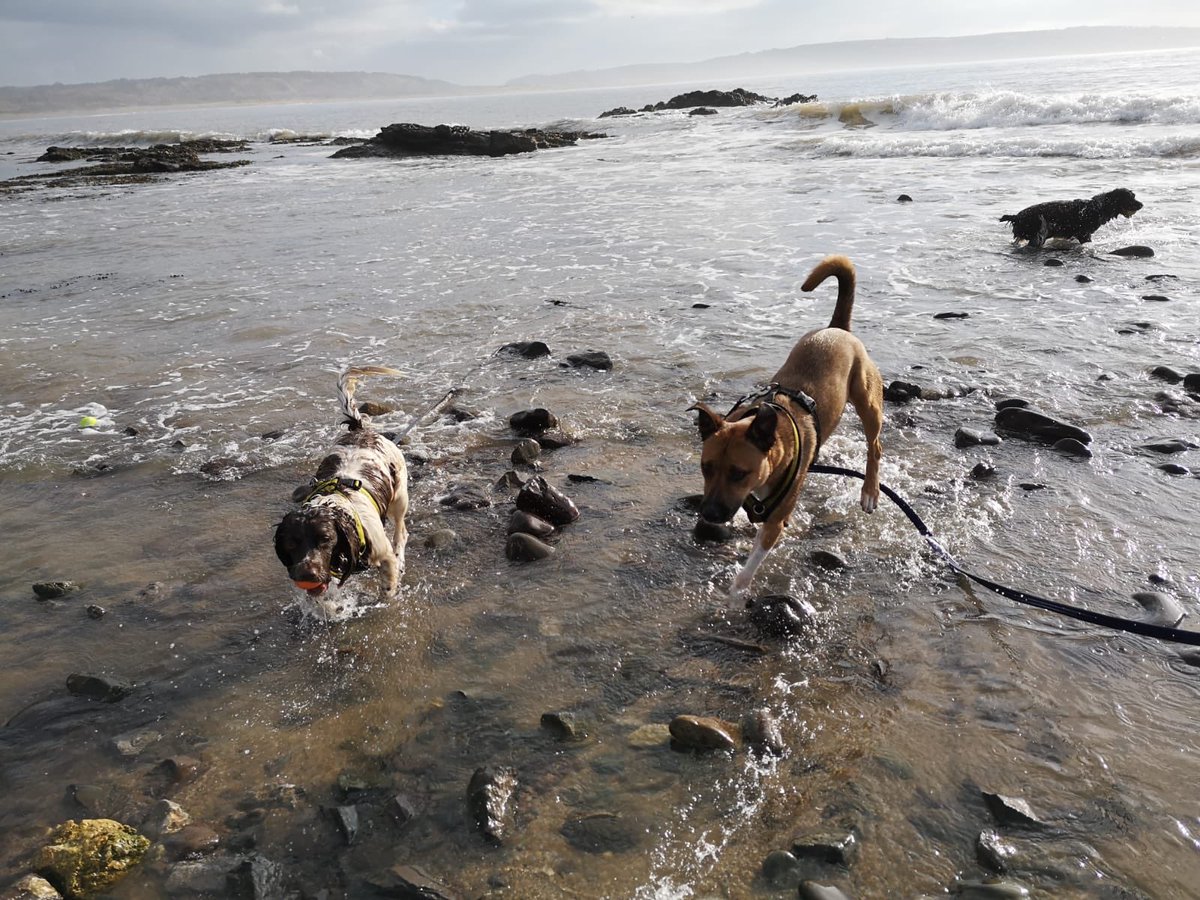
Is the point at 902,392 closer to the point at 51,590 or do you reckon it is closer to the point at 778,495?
the point at 778,495

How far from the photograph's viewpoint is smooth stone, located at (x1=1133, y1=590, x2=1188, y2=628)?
14.6ft

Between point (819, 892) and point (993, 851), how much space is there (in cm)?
81

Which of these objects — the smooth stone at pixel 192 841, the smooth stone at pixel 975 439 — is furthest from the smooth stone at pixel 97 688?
the smooth stone at pixel 975 439

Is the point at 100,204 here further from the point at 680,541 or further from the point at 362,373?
the point at 680,541

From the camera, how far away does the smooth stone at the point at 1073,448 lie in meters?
6.58

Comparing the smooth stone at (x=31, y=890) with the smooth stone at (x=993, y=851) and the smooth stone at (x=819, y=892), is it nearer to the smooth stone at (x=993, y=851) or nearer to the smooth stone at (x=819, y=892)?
the smooth stone at (x=819, y=892)

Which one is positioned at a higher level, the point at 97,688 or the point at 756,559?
the point at 756,559

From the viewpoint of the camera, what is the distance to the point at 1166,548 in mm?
5172

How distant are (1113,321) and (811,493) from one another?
21.7 feet

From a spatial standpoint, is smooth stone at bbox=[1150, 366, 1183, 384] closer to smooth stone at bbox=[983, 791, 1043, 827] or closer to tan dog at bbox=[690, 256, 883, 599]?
tan dog at bbox=[690, 256, 883, 599]

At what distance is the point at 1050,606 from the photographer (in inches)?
168

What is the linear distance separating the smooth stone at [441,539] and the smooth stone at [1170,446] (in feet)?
20.5

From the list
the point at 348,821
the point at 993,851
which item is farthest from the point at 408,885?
the point at 993,851

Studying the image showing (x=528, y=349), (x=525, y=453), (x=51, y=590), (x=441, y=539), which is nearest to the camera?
(x=51, y=590)
